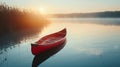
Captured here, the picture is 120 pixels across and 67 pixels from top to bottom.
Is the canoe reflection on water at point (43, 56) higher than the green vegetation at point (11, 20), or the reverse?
the green vegetation at point (11, 20)

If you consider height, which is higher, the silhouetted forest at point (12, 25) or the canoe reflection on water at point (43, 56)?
the silhouetted forest at point (12, 25)

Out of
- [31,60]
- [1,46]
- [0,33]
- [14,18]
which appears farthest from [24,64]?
[14,18]

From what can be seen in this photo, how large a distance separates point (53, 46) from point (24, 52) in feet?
5.33

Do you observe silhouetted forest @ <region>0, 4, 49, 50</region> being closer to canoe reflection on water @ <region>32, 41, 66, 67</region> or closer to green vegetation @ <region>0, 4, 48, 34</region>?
green vegetation @ <region>0, 4, 48, 34</region>

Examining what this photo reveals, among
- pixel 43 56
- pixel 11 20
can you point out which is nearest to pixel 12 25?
pixel 11 20

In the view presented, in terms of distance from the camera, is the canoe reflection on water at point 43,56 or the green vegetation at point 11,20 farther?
the green vegetation at point 11,20

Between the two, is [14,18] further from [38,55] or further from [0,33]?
[38,55]

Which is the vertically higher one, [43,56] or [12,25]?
[12,25]

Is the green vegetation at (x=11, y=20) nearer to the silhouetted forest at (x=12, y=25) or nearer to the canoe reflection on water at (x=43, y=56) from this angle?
the silhouetted forest at (x=12, y=25)

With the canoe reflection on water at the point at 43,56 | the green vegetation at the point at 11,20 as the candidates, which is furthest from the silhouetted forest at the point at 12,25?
the canoe reflection on water at the point at 43,56

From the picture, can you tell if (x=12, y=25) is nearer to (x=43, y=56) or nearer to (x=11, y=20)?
(x=11, y=20)

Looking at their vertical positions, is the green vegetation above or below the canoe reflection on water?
above

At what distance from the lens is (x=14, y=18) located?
20656 millimetres

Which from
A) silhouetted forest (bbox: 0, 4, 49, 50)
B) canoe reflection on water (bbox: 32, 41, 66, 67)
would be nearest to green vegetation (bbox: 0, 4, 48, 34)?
silhouetted forest (bbox: 0, 4, 49, 50)
